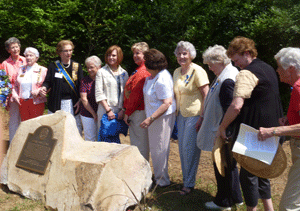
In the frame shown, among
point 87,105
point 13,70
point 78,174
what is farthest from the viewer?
point 13,70

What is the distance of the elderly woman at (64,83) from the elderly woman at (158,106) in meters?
1.35

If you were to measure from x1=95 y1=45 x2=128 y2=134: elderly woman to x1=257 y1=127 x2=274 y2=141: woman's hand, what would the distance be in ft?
7.17

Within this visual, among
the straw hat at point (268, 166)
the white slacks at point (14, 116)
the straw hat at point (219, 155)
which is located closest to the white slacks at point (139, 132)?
the straw hat at point (219, 155)

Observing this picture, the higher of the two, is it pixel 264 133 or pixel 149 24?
pixel 149 24

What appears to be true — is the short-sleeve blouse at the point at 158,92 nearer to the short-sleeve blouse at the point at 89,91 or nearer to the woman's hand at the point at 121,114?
the woman's hand at the point at 121,114

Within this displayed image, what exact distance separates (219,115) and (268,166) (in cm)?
90

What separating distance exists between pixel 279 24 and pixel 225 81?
4460 mm

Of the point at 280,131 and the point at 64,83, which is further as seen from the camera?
the point at 64,83

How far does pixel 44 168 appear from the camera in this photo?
3.62 meters

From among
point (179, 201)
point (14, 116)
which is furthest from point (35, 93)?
point (179, 201)

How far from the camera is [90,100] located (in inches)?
181

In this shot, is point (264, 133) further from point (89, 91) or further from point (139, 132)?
point (89, 91)

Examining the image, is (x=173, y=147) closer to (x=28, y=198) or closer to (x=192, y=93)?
(x=192, y=93)

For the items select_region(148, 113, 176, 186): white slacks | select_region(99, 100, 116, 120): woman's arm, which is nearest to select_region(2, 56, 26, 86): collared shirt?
select_region(99, 100, 116, 120): woman's arm
